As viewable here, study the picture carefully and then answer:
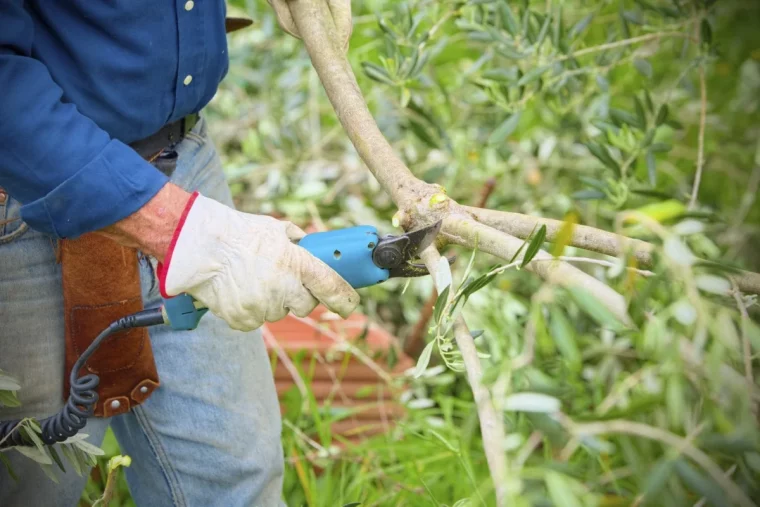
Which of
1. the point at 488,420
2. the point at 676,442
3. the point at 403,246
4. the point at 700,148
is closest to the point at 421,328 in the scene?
the point at 700,148

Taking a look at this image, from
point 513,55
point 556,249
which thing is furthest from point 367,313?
point 556,249

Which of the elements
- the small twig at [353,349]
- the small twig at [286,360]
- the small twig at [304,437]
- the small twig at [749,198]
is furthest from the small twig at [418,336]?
the small twig at [749,198]

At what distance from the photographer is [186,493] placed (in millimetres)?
1531

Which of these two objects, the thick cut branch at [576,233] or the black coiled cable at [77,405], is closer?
the thick cut branch at [576,233]

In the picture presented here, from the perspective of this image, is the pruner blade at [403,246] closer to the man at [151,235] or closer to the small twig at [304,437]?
the man at [151,235]

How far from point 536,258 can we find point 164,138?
811mm

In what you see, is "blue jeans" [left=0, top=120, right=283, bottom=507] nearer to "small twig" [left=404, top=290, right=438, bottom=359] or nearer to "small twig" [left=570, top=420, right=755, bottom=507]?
"small twig" [left=570, top=420, right=755, bottom=507]

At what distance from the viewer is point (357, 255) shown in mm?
1317

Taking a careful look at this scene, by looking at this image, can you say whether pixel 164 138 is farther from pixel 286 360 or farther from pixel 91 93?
→ pixel 286 360

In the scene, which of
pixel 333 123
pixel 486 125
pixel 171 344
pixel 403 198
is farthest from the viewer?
pixel 333 123

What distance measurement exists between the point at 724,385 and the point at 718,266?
149 millimetres

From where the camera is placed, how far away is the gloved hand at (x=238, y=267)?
1249 mm

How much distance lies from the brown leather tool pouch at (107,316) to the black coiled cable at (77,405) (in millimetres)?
65

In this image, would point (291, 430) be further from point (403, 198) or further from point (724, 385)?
point (724, 385)
